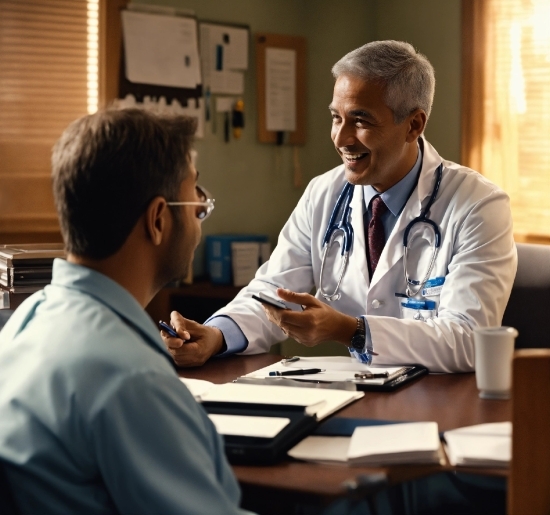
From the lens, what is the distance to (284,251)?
2.42m

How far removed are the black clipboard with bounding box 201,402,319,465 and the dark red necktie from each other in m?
0.92

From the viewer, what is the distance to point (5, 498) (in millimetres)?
964

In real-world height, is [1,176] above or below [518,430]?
above

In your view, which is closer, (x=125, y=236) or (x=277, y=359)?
(x=125, y=236)

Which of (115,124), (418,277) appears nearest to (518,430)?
(115,124)

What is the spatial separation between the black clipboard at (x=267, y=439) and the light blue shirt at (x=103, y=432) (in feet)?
0.56

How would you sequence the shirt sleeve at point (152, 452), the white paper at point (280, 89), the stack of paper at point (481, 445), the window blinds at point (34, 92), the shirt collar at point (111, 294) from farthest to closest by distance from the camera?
the white paper at point (280, 89), the window blinds at point (34, 92), the stack of paper at point (481, 445), the shirt collar at point (111, 294), the shirt sleeve at point (152, 452)

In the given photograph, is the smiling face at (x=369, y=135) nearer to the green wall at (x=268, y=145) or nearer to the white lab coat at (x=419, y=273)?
the white lab coat at (x=419, y=273)

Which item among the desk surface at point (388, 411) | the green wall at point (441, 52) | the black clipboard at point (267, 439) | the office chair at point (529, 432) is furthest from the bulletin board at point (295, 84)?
the office chair at point (529, 432)

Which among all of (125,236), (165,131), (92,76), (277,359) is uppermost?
(92,76)

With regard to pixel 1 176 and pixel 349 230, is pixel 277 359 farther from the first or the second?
pixel 1 176

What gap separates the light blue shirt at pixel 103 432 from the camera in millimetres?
912

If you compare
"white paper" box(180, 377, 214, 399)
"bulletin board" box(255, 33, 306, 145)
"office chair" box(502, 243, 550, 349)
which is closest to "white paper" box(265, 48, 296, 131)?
"bulletin board" box(255, 33, 306, 145)

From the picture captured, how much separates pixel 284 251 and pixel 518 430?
1374mm
